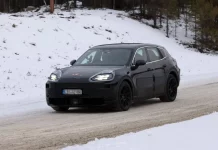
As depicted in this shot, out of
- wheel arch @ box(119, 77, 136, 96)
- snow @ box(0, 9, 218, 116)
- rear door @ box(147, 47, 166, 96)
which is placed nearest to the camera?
wheel arch @ box(119, 77, 136, 96)

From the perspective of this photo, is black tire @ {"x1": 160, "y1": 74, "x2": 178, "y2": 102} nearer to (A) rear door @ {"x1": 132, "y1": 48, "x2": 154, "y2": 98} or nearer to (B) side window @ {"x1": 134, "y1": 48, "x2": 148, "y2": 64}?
(A) rear door @ {"x1": 132, "y1": 48, "x2": 154, "y2": 98}

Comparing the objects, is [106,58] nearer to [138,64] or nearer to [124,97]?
[138,64]

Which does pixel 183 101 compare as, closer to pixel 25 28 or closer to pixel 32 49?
pixel 32 49

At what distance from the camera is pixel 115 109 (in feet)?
38.3

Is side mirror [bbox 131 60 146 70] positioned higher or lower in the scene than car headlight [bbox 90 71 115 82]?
higher

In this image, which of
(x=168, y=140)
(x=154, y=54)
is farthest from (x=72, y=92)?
(x=168, y=140)

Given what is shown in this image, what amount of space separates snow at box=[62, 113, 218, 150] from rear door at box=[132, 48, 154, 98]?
12.2ft

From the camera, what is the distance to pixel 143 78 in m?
12.6

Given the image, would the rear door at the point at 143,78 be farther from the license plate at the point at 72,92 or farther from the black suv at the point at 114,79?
the license plate at the point at 72,92

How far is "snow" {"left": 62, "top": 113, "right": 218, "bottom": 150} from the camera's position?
6.87 meters

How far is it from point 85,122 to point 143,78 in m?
2.92

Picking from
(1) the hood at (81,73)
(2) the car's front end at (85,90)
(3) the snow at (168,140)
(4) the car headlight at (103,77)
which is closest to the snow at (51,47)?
(2) the car's front end at (85,90)

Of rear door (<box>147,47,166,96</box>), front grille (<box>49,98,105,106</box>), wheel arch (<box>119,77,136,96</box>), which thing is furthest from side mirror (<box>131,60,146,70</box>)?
front grille (<box>49,98,105,106</box>)

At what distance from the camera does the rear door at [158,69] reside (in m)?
13.2
